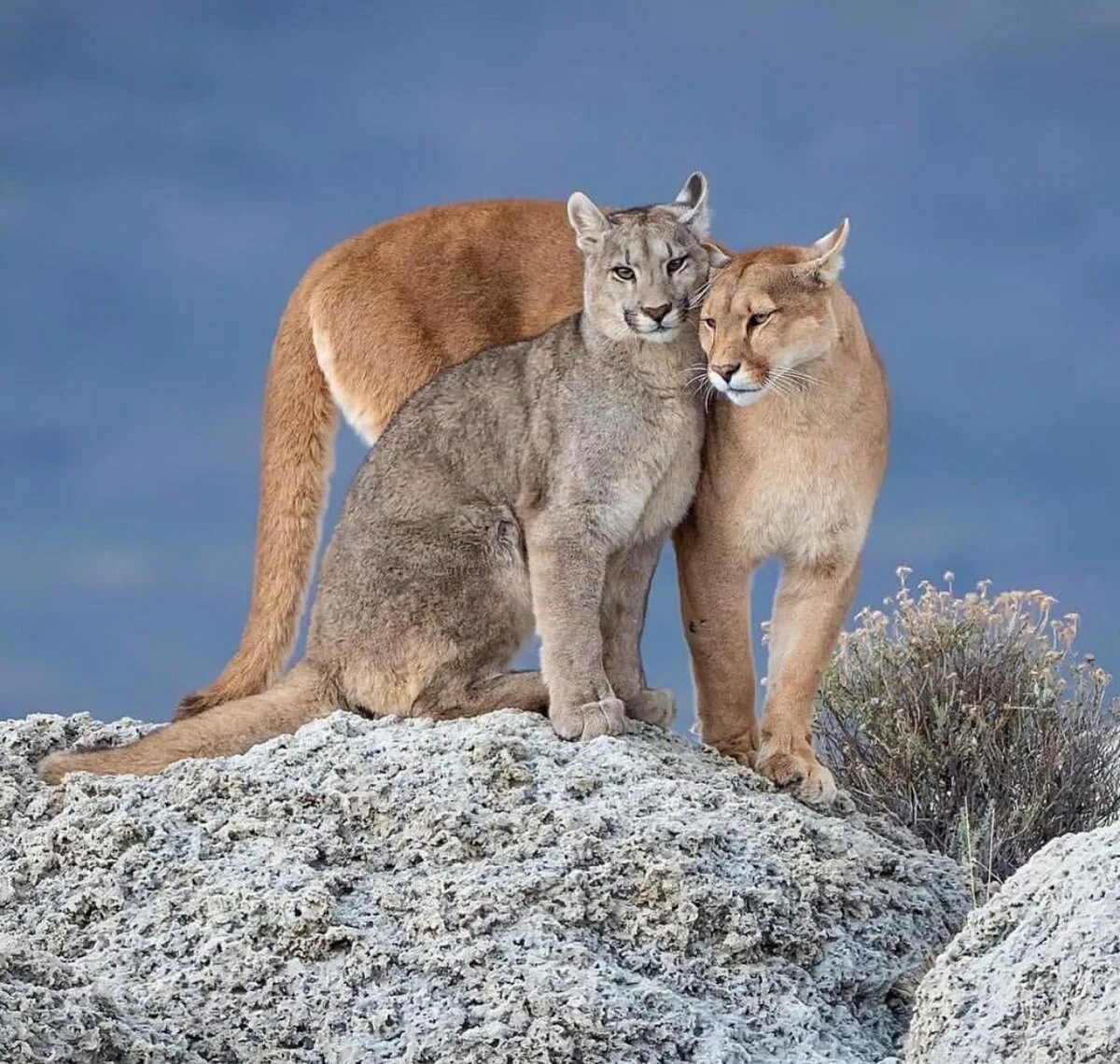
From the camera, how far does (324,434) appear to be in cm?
740

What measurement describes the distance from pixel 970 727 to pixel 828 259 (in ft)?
8.51

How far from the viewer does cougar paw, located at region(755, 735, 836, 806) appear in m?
5.88

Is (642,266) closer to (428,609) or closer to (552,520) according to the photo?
(552,520)

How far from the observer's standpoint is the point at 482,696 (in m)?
5.89

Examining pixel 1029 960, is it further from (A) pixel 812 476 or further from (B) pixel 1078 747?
(B) pixel 1078 747

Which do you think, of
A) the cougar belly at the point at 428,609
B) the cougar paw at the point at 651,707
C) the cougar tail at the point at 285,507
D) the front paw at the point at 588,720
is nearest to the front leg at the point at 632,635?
the cougar paw at the point at 651,707

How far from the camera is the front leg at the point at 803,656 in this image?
19.6 ft

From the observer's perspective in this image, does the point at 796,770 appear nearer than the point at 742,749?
Yes

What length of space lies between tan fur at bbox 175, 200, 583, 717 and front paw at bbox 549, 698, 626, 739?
1780 mm

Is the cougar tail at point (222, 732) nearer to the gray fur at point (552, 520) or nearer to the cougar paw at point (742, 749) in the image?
the gray fur at point (552, 520)

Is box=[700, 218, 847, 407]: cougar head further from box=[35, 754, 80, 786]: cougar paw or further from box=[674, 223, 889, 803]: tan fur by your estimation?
box=[35, 754, 80, 786]: cougar paw

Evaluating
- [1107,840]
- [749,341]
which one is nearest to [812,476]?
[749,341]

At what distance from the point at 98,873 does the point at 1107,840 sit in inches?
106

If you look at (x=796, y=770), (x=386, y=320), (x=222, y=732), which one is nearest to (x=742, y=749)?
(x=796, y=770)
